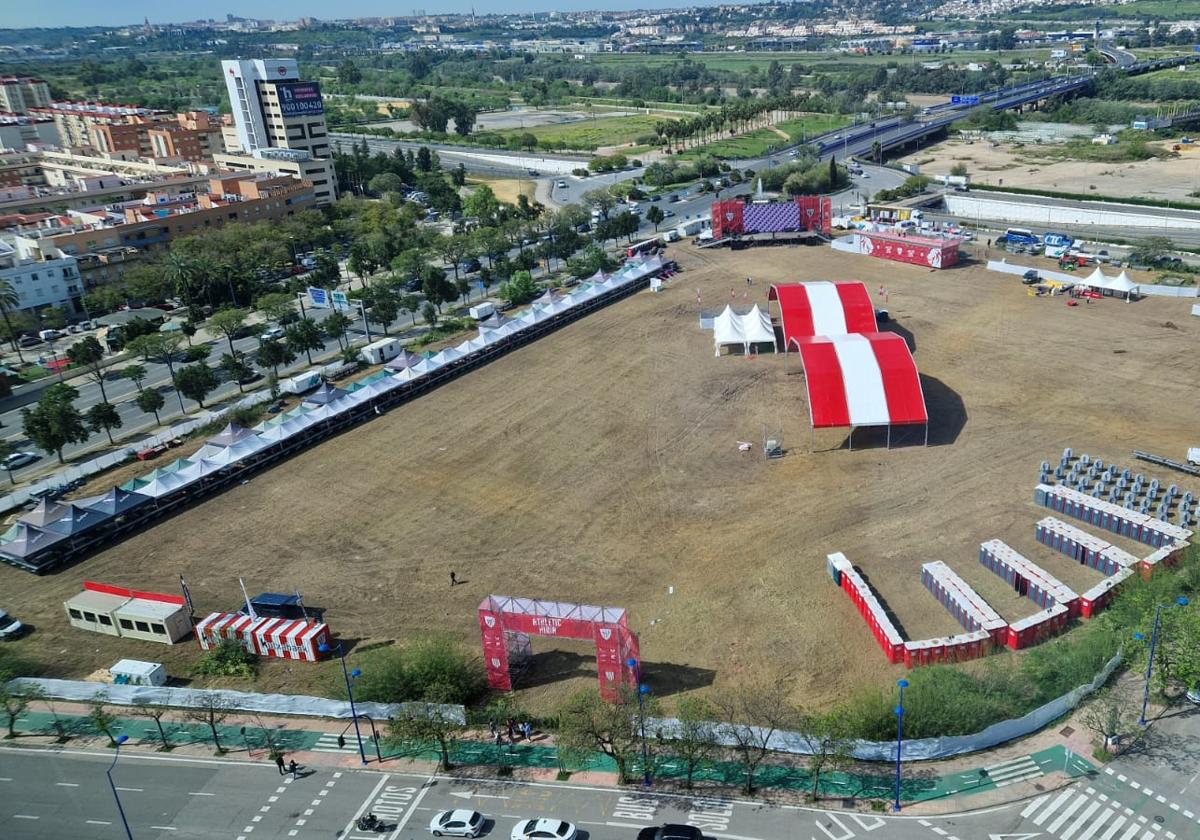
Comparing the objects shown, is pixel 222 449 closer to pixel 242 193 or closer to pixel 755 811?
pixel 755 811

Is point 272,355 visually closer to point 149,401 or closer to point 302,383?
point 302,383

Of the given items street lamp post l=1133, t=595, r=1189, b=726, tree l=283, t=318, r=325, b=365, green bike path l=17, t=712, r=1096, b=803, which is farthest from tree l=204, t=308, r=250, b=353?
street lamp post l=1133, t=595, r=1189, b=726

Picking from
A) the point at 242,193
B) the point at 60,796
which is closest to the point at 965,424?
the point at 60,796

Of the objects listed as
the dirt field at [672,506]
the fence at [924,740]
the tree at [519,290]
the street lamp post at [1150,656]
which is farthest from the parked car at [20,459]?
the street lamp post at [1150,656]

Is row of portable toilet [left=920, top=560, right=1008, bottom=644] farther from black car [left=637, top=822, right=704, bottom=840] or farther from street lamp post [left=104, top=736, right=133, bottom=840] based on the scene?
street lamp post [left=104, top=736, right=133, bottom=840]

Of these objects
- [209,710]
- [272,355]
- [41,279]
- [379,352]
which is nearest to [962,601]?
[209,710]

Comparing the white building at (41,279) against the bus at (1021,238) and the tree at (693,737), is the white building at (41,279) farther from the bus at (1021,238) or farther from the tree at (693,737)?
the bus at (1021,238)
